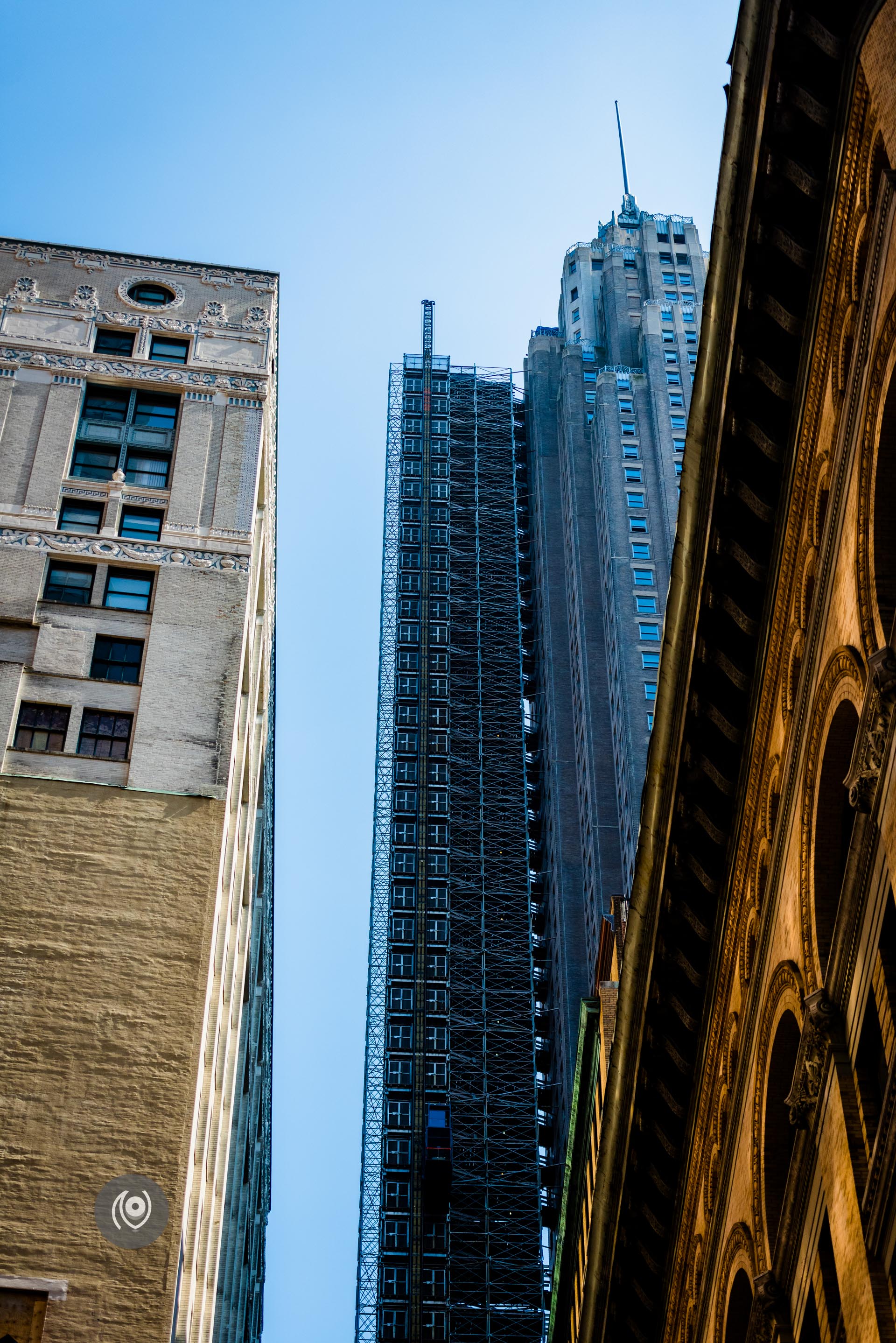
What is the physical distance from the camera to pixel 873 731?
20.6 meters

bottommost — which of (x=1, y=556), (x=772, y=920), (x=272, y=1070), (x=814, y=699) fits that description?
(x=772, y=920)

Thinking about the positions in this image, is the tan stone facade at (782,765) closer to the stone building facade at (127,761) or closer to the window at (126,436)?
the stone building facade at (127,761)

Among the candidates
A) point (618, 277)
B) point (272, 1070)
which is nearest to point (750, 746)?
point (272, 1070)

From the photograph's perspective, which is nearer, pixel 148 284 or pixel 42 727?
pixel 42 727

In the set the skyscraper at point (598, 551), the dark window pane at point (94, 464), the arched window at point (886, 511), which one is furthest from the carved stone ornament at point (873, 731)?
the skyscraper at point (598, 551)

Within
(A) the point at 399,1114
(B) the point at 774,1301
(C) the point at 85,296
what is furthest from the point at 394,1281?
(B) the point at 774,1301

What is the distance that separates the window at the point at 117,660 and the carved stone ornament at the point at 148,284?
12.1 meters

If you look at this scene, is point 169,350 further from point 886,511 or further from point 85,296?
point 886,511

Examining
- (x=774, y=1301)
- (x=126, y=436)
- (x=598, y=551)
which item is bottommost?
(x=774, y=1301)

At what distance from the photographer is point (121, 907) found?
36.9 meters

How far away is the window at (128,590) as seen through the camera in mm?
42125

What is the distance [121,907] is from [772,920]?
53.7ft

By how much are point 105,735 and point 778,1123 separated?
66.0 ft

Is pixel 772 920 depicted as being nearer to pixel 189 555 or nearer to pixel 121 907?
pixel 121 907
